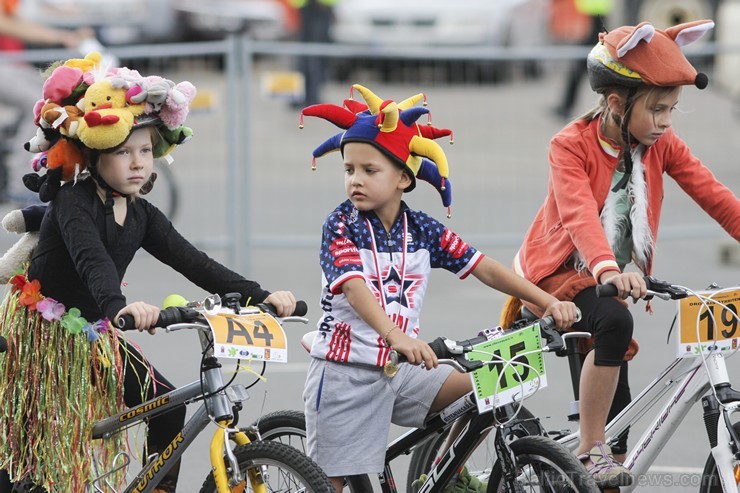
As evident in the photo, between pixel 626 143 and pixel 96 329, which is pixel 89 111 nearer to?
pixel 96 329

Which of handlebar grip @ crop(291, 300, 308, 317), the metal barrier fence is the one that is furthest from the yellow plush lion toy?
the metal barrier fence

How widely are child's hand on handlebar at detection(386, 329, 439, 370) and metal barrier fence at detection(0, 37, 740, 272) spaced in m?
6.00

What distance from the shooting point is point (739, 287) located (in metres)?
4.72

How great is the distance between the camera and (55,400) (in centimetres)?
481

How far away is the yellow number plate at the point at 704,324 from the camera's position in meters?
4.70

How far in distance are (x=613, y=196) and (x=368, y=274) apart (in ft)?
3.46

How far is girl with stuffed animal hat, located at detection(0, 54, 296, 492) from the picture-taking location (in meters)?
4.66

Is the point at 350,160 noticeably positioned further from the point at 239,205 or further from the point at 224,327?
the point at 239,205

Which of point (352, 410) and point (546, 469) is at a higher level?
point (352, 410)

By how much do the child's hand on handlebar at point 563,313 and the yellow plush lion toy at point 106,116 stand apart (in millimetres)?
1476

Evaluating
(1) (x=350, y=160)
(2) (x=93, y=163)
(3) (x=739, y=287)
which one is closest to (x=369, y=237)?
(1) (x=350, y=160)

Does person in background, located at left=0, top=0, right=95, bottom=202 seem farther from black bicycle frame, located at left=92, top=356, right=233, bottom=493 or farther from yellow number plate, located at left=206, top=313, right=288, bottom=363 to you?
yellow number plate, located at left=206, top=313, right=288, bottom=363

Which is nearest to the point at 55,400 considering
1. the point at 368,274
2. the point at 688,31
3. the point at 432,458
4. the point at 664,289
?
the point at 368,274

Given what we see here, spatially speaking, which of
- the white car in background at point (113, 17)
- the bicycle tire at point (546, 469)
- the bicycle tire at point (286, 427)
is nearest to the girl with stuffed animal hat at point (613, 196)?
the bicycle tire at point (546, 469)
